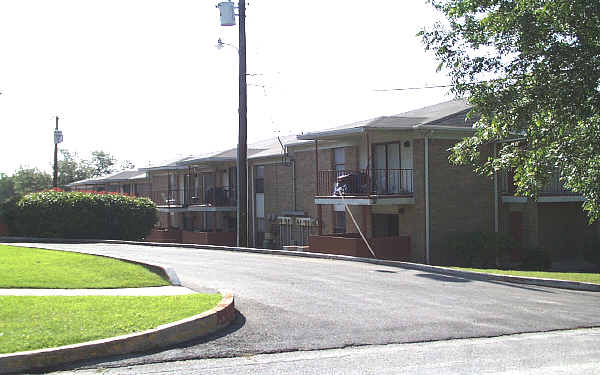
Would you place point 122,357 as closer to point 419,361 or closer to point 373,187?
point 419,361

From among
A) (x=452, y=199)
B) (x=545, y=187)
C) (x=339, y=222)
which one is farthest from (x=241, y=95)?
(x=545, y=187)

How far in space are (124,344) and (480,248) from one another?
17106 millimetres

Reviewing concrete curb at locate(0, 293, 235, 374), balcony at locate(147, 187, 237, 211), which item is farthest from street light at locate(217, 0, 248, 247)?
concrete curb at locate(0, 293, 235, 374)

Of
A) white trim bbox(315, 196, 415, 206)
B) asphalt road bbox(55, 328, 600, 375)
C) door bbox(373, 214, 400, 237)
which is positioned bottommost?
asphalt road bbox(55, 328, 600, 375)

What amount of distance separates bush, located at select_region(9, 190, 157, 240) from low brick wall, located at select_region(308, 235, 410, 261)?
35.3ft

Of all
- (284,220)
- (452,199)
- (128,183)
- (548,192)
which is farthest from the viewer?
(128,183)

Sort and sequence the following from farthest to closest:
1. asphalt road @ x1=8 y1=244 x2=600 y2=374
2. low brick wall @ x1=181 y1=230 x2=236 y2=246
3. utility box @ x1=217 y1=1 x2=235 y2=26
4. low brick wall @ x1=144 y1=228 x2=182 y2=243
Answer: low brick wall @ x1=144 y1=228 x2=182 y2=243
low brick wall @ x1=181 y1=230 x2=236 y2=246
utility box @ x1=217 y1=1 x2=235 y2=26
asphalt road @ x1=8 y1=244 x2=600 y2=374

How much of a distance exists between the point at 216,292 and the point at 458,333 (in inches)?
171

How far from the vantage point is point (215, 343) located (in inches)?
320

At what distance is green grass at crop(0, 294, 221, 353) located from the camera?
7391 millimetres

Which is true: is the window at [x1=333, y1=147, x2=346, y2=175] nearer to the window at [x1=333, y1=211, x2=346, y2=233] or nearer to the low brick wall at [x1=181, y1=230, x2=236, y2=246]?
the window at [x1=333, y1=211, x2=346, y2=233]

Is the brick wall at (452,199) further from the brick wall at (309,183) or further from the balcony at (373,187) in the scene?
the brick wall at (309,183)

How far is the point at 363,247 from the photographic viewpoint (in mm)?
22141

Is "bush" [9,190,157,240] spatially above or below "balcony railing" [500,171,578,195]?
below
